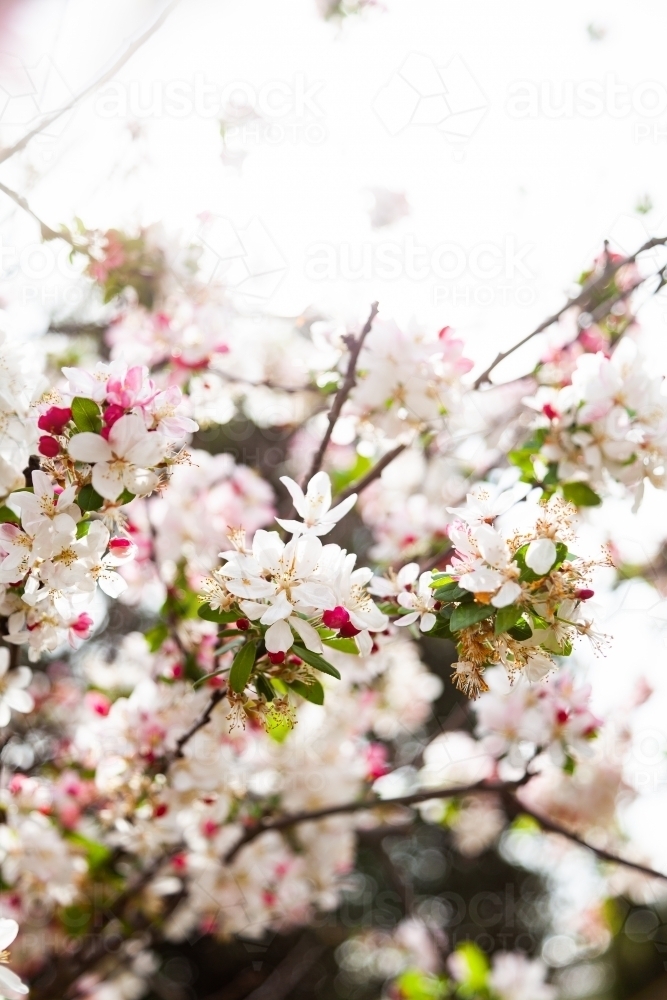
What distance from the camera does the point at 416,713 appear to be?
300 centimetres

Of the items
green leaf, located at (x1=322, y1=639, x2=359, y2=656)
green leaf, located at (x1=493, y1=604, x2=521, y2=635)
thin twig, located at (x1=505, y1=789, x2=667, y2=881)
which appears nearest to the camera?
green leaf, located at (x1=493, y1=604, x2=521, y2=635)

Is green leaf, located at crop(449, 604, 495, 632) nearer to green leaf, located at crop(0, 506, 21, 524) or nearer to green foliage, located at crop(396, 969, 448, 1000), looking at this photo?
green leaf, located at crop(0, 506, 21, 524)

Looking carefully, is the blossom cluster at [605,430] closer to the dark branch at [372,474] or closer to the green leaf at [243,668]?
the dark branch at [372,474]

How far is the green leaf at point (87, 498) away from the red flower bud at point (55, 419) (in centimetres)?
8

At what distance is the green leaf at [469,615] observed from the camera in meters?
0.92

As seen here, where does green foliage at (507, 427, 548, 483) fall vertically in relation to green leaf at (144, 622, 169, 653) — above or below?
above

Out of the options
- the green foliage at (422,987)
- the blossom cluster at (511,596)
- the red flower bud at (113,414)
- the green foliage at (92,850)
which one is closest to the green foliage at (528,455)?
the blossom cluster at (511,596)

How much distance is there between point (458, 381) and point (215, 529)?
2.51ft

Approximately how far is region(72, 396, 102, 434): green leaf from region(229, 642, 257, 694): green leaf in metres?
0.32

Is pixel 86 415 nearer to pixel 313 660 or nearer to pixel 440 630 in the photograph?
pixel 313 660

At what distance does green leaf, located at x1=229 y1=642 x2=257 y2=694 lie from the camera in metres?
0.98

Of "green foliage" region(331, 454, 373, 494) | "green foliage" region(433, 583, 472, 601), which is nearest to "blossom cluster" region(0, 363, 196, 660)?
"green foliage" region(433, 583, 472, 601)

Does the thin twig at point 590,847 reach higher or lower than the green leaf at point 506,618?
lower

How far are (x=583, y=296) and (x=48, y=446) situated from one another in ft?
3.81
